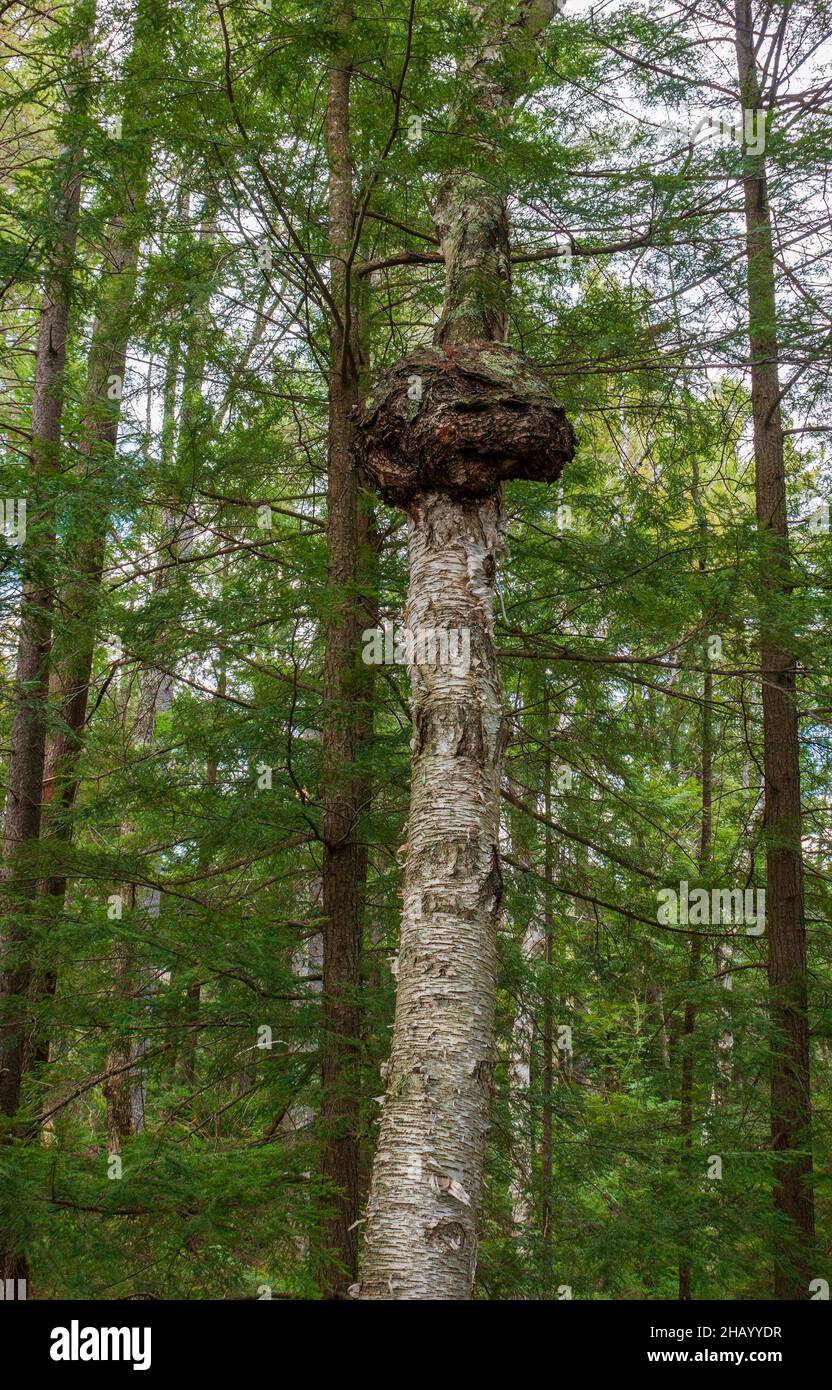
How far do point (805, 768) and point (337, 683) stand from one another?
6.43m

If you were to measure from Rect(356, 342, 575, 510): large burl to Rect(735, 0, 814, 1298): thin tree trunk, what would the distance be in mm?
3251

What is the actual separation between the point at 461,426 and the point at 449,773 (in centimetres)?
126

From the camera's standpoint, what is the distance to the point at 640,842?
25.8 ft

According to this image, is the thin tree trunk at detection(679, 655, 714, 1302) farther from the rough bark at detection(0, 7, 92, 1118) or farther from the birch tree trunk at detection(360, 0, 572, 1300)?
the rough bark at detection(0, 7, 92, 1118)

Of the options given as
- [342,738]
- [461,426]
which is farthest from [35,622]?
[461,426]

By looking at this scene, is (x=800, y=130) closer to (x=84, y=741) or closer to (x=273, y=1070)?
(x=84, y=741)

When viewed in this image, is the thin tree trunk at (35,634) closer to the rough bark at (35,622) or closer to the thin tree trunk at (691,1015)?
the rough bark at (35,622)

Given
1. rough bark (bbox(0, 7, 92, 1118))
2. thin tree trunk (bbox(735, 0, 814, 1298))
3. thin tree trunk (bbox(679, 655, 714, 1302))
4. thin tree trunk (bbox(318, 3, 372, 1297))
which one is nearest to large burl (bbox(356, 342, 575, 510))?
thin tree trunk (bbox(318, 3, 372, 1297))

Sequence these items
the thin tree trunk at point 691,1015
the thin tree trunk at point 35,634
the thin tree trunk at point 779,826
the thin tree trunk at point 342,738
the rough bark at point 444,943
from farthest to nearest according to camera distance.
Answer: the thin tree trunk at point 691,1015 → the thin tree trunk at point 779,826 → the thin tree trunk at point 342,738 → the thin tree trunk at point 35,634 → the rough bark at point 444,943

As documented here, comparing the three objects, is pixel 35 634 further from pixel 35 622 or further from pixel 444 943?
pixel 444 943

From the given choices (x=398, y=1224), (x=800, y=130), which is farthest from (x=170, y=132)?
(x=398, y=1224)

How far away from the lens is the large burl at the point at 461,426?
3836mm

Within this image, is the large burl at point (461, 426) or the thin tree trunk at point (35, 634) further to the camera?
the thin tree trunk at point (35, 634)

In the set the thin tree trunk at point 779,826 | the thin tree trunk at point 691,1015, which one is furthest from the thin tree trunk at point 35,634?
the thin tree trunk at point 691,1015
